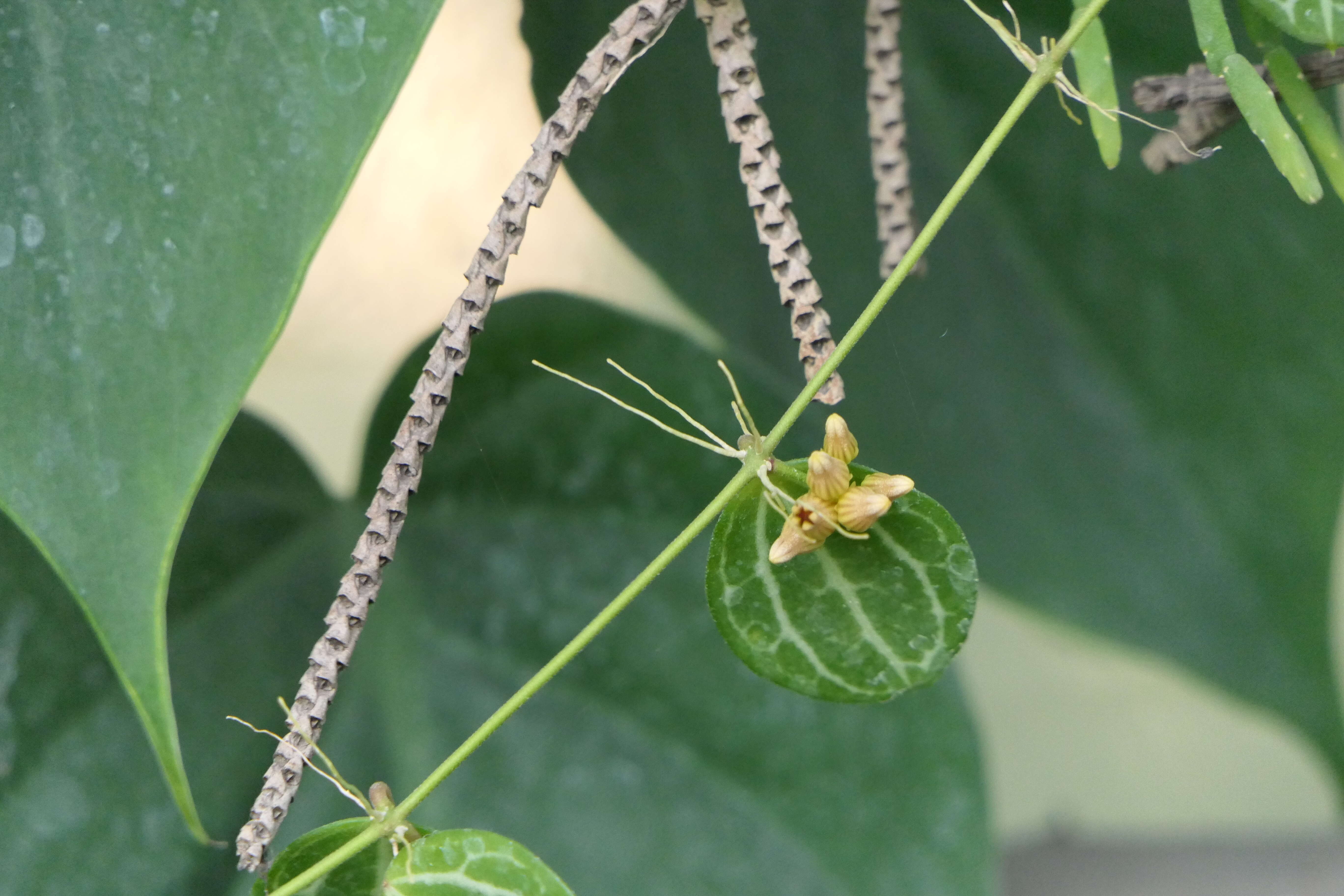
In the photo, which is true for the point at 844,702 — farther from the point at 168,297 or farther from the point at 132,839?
the point at 132,839

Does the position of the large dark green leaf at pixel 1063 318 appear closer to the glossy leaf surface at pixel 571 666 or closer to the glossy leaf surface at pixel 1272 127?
the glossy leaf surface at pixel 571 666

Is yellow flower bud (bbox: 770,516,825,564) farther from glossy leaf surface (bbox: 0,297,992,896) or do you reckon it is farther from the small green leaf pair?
glossy leaf surface (bbox: 0,297,992,896)

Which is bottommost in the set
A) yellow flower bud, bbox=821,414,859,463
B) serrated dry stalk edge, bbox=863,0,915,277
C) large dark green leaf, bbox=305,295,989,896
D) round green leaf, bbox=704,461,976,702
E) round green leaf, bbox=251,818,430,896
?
large dark green leaf, bbox=305,295,989,896

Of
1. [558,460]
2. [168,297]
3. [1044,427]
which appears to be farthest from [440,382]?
[1044,427]

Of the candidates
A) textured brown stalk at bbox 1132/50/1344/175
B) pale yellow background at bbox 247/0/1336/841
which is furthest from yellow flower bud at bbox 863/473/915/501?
pale yellow background at bbox 247/0/1336/841

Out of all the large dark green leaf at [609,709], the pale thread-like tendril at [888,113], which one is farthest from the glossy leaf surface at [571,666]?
the pale thread-like tendril at [888,113]

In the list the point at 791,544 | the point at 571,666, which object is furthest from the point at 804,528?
the point at 571,666

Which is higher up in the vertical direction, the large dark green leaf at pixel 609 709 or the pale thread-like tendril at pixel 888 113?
the pale thread-like tendril at pixel 888 113

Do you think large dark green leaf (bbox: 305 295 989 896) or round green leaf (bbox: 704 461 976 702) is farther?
large dark green leaf (bbox: 305 295 989 896)

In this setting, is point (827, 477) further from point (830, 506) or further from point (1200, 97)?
point (1200, 97)
